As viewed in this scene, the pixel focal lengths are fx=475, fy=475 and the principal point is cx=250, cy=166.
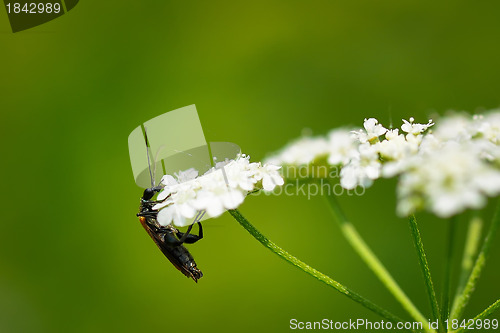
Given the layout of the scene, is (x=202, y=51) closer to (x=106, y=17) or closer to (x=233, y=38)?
(x=233, y=38)

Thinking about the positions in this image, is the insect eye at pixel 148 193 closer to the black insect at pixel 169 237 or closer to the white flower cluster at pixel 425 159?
the black insect at pixel 169 237

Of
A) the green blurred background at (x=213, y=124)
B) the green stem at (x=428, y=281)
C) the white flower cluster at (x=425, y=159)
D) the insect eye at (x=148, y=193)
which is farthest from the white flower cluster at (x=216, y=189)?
the green blurred background at (x=213, y=124)

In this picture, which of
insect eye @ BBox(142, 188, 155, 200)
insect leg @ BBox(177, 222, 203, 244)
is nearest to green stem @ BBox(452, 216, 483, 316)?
insect leg @ BBox(177, 222, 203, 244)

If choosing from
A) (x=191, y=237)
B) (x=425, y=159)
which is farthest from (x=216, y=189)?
(x=425, y=159)

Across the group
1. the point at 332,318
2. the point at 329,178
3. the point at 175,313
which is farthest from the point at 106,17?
the point at 329,178

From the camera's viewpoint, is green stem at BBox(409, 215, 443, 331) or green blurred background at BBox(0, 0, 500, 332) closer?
green stem at BBox(409, 215, 443, 331)

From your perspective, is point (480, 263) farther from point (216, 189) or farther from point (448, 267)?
point (216, 189)

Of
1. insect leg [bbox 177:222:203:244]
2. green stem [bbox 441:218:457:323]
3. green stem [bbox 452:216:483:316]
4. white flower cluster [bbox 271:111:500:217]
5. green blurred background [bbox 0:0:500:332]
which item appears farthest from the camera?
green blurred background [bbox 0:0:500:332]

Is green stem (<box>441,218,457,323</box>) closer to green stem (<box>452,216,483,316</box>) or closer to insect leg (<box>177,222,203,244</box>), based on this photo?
green stem (<box>452,216,483,316</box>)
